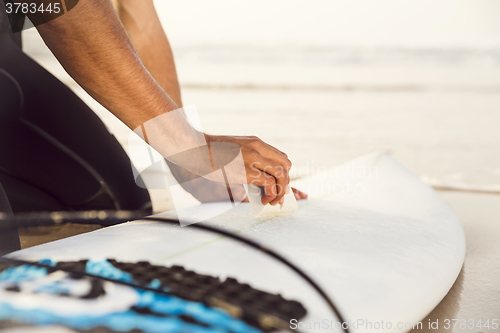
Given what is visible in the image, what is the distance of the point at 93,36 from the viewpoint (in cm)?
61

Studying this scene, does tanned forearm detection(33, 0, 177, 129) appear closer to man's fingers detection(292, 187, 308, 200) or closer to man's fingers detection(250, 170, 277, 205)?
man's fingers detection(250, 170, 277, 205)

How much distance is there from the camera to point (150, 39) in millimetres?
1218

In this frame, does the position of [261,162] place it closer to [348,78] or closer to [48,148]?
[48,148]

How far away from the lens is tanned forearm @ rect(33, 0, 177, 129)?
0.61m

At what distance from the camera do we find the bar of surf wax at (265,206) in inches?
33.6

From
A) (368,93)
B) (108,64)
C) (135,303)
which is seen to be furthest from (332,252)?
(368,93)

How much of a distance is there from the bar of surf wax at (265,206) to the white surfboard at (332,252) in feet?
0.06

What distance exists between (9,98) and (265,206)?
744mm

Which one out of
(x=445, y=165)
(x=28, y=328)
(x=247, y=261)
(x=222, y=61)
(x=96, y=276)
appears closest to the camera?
(x=28, y=328)

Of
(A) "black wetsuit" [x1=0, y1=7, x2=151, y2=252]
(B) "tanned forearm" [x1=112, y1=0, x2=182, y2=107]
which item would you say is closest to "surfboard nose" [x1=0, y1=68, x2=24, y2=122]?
(A) "black wetsuit" [x1=0, y1=7, x2=151, y2=252]

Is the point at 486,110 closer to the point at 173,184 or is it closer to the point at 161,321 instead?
the point at 173,184

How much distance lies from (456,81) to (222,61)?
4.62 m

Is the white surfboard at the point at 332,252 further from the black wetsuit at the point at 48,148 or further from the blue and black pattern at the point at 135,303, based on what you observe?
the black wetsuit at the point at 48,148

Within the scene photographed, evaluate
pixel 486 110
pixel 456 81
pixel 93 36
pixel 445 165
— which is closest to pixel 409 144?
pixel 445 165
